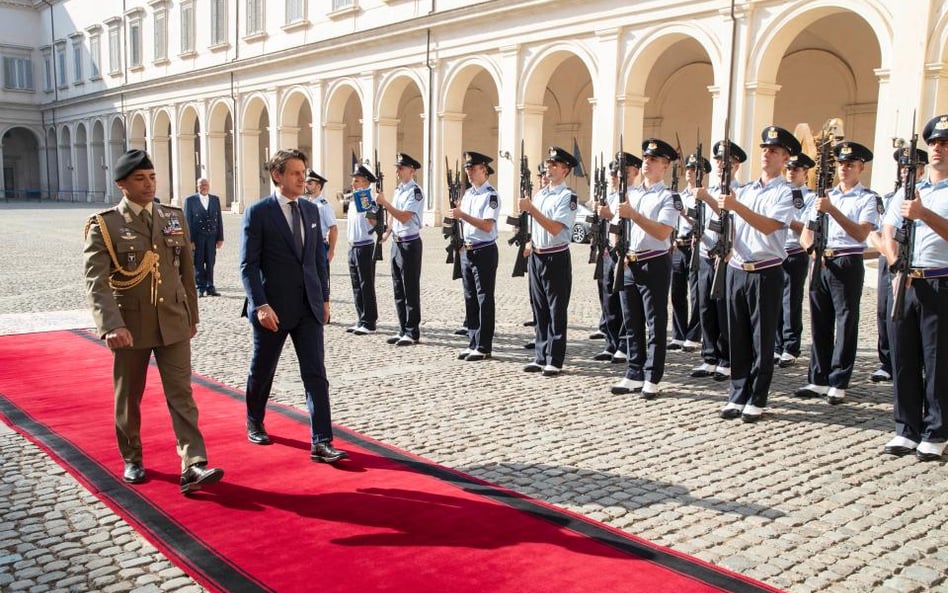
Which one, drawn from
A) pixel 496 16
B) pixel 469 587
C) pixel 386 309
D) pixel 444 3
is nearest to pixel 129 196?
pixel 469 587

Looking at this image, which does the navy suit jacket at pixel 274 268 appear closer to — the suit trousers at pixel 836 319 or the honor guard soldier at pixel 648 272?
the honor guard soldier at pixel 648 272

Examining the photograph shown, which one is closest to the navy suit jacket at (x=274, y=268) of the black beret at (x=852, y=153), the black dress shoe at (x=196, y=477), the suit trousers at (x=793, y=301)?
the black dress shoe at (x=196, y=477)

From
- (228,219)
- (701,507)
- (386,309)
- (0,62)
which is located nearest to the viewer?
(701,507)

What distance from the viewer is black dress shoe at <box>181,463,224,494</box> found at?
412 centimetres

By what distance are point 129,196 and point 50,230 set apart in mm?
22454

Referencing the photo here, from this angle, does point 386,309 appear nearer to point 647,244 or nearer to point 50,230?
point 647,244

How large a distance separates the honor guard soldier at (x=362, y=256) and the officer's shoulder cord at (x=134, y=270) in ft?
A: 15.2

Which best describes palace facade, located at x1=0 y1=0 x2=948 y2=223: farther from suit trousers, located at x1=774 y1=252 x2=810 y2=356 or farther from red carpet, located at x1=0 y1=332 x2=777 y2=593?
red carpet, located at x1=0 y1=332 x2=777 y2=593

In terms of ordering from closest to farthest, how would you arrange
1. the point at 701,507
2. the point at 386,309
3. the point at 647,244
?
the point at 701,507 < the point at 647,244 < the point at 386,309

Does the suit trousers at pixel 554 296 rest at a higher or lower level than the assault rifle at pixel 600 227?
lower

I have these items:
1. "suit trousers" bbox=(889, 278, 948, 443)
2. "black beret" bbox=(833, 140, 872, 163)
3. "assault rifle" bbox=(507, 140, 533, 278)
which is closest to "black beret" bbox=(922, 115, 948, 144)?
"suit trousers" bbox=(889, 278, 948, 443)

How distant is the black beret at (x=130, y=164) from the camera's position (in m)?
4.04

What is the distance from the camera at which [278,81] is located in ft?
102

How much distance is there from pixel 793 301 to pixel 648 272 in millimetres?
2080
